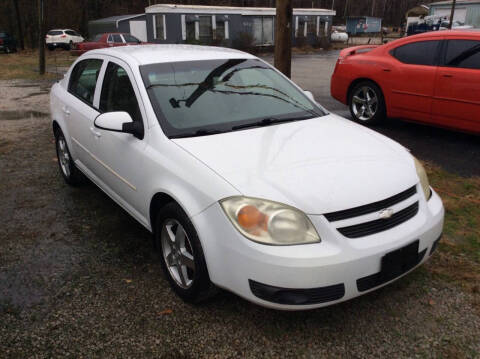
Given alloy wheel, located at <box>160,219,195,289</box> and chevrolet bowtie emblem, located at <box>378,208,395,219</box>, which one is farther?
alloy wheel, located at <box>160,219,195,289</box>

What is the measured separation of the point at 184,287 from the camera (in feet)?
9.33

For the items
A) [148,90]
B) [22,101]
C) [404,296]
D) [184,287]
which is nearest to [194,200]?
[184,287]

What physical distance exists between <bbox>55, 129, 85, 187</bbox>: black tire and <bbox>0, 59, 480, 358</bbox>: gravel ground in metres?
1.17

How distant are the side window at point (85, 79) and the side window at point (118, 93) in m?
0.28

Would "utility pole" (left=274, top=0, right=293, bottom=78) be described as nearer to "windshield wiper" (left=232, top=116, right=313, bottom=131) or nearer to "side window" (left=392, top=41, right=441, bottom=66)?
"side window" (left=392, top=41, right=441, bottom=66)

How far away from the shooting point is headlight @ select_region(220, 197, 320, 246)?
2.29 m

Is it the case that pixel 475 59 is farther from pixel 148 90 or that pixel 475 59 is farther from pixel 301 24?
pixel 301 24

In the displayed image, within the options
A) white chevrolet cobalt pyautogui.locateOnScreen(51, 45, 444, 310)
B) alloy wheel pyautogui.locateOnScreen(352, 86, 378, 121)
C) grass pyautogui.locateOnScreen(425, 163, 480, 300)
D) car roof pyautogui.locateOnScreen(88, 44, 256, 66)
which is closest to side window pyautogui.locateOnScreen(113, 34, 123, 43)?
alloy wheel pyautogui.locateOnScreen(352, 86, 378, 121)

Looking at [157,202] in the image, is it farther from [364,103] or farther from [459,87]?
[364,103]

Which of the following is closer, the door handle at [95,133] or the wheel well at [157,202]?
the wheel well at [157,202]

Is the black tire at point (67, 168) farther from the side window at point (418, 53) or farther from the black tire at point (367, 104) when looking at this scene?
the side window at point (418, 53)

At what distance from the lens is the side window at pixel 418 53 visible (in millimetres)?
6340

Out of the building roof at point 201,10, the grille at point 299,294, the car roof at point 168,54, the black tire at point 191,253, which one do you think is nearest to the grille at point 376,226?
the grille at point 299,294

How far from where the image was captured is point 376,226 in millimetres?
2428
